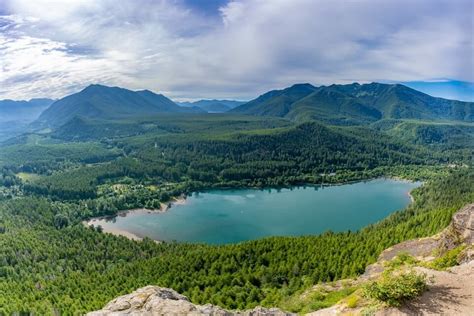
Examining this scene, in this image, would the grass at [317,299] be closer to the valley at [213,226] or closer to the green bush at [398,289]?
the valley at [213,226]

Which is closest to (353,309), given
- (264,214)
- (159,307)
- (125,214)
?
(159,307)

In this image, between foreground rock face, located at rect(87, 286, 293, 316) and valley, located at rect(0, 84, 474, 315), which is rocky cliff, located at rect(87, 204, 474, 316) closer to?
foreground rock face, located at rect(87, 286, 293, 316)

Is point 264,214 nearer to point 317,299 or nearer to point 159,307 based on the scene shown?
point 317,299

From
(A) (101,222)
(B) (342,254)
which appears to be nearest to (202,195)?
(A) (101,222)

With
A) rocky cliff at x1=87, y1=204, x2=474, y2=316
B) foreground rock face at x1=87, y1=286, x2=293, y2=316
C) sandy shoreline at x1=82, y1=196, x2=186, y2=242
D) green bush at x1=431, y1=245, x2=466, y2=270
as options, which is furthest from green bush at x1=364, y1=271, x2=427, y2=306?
sandy shoreline at x1=82, y1=196, x2=186, y2=242

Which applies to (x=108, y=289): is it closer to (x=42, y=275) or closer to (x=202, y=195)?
(x=42, y=275)

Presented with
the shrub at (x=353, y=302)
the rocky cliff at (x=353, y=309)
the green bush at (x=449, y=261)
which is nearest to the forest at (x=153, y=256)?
the green bush at (x=449, y=261)
